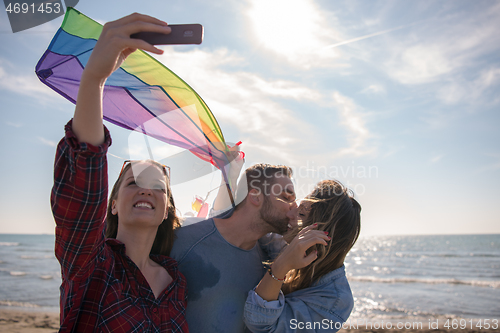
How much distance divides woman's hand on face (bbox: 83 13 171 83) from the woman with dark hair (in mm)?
1861

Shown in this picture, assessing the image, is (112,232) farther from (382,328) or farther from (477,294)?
(477,294)

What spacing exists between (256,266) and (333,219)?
0.87 meters

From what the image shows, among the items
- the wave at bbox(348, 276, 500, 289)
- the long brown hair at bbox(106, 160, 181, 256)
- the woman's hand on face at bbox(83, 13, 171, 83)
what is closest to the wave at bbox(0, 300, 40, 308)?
the long brown hair at bbox(106, 160, 181, 256)

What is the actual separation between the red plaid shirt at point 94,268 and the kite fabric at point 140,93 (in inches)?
45.3

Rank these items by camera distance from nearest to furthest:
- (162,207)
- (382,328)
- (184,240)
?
1. (162,207)
2. (184,240)
3. (382,328)

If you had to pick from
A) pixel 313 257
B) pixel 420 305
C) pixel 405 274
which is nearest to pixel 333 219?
pixel 313 257

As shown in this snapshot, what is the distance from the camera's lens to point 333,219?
3135mm

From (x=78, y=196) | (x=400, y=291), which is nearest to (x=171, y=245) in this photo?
(x=78, y=196)

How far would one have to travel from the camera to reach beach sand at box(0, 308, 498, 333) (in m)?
8.28

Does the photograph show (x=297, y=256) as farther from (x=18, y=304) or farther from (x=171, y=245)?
(x=18, y=304)

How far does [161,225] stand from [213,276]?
64cm

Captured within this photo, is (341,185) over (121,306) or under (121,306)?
over

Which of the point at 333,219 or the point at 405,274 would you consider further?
the point at 405,274

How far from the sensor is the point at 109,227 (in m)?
2.75
